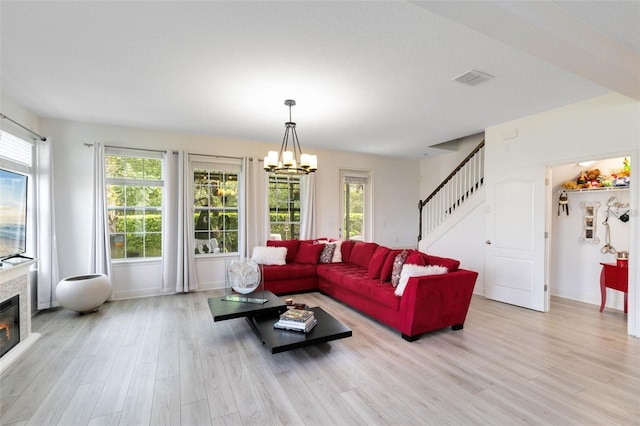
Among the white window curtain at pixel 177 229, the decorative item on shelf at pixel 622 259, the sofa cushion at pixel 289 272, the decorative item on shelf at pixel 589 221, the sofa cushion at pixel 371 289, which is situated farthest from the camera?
the white window curtain at pixel 177 229

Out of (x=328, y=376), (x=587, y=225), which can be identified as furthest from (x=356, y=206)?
(x=328, y=376)

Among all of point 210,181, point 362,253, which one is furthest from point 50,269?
point 362,253

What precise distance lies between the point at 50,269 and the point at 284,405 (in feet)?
13.2

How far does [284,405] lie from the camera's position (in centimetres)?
211

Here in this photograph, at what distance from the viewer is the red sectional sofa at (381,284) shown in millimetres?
3174

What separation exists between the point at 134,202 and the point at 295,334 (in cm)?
382

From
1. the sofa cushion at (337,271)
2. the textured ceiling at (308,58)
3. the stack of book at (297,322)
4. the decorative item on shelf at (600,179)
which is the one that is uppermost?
the textured ceiling at (308,58)

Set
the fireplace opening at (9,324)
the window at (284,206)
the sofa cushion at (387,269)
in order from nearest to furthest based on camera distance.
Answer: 1. the fireplace opening at (9,324)
2. the sofa cushion at (387,269)
3. the window at (284,206)

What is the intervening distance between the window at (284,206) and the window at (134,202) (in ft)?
6.45

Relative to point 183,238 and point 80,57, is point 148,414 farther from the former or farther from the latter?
point 183,238

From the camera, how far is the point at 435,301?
3229 mm

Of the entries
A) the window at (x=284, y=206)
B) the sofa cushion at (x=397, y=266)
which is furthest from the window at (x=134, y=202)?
the sofa cushion at (x=397, y=266)

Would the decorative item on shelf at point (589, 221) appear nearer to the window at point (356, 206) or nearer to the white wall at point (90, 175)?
the window at point (356, 206)

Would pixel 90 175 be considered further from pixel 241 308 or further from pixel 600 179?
pixel 600 179
